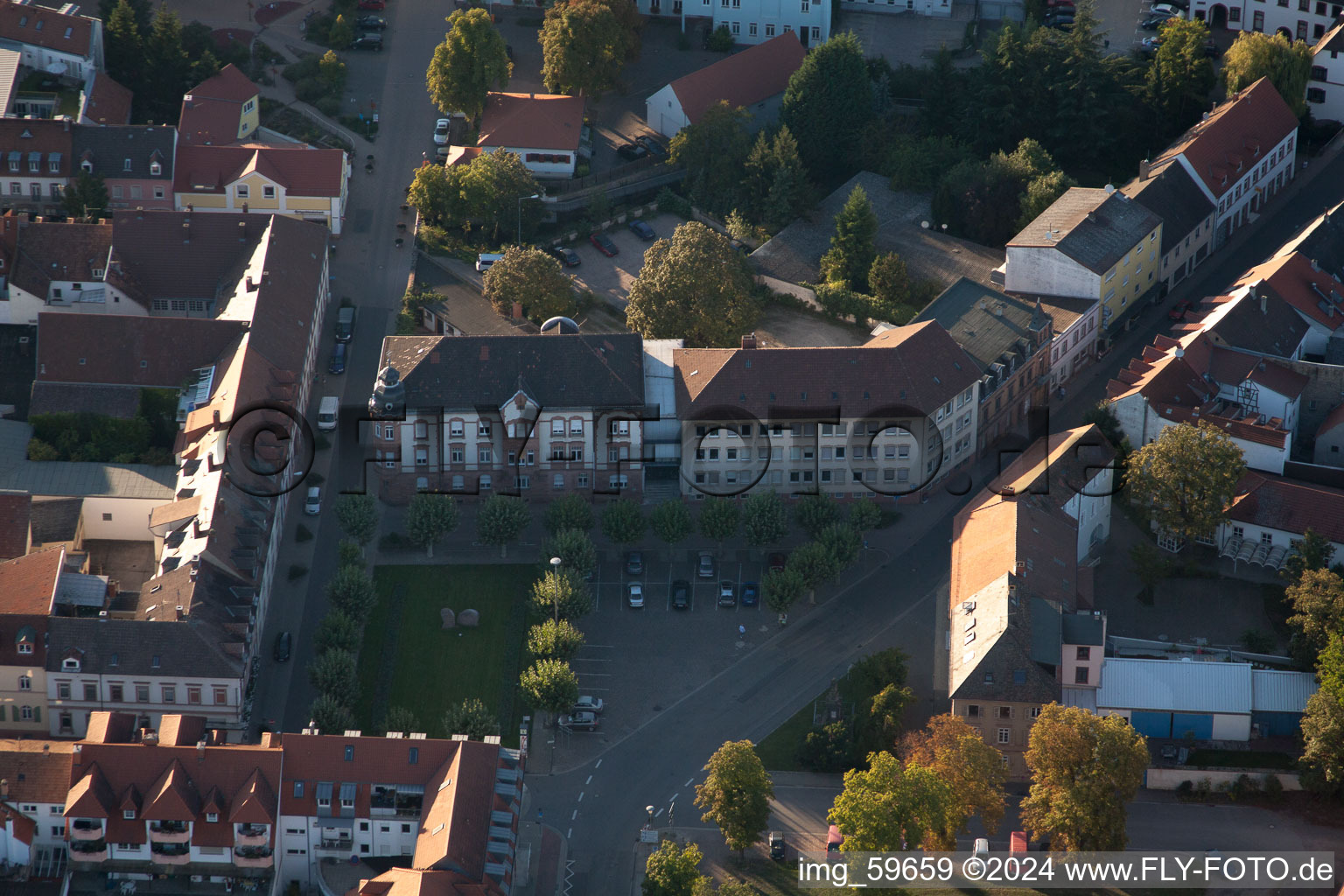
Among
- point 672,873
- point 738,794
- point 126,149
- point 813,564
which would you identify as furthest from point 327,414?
point 672,873

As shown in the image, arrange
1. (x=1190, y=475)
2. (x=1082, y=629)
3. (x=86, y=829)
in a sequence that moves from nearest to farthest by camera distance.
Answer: (x=86, y=829) < (x=1082, y=629) < (x=1190, y=475)

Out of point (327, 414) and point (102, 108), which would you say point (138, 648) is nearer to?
point (327, 414)

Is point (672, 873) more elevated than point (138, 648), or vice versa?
point (138, 648)

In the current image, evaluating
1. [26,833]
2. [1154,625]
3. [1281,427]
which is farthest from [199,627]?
[1281,427]

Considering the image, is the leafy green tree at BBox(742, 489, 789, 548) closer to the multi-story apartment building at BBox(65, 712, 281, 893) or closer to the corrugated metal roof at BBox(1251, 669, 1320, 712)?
the corrugated metal roof at BBox(1251, 669, 1320, 712)

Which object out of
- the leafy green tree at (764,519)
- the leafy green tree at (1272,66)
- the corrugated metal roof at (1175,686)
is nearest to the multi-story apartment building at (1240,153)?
the leafy green tree at (1272,66)

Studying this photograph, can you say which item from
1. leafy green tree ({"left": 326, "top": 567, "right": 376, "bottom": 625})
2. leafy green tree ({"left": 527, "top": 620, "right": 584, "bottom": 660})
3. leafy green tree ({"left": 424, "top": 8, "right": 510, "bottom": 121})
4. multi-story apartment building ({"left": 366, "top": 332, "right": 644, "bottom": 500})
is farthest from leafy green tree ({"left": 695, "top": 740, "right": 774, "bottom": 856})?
leafy green tree ({"left": 424, "top": 8, "right": 510, "bottom": 121})
